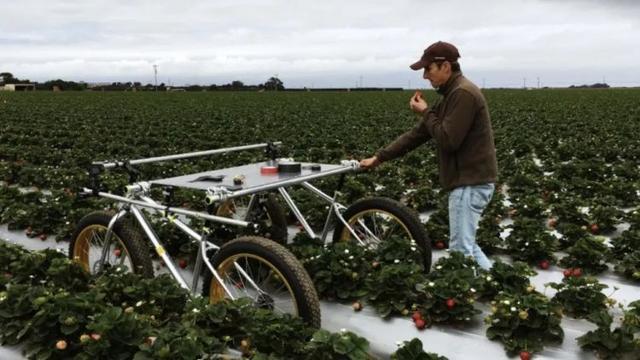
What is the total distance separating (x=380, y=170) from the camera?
10.5m

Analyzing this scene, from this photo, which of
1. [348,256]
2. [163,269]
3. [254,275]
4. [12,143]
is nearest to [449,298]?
[348,256]

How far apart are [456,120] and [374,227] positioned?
5.10ft

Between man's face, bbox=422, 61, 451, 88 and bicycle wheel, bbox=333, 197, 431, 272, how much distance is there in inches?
44.1

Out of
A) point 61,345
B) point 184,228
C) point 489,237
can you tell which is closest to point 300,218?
point 184,228

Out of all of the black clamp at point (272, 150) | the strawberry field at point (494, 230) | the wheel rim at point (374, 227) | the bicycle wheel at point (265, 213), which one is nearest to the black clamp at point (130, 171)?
the bicycle wheel at point (265, 213)

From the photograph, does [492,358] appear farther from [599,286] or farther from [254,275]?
[254,275]

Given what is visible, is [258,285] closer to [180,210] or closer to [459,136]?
[180,210]

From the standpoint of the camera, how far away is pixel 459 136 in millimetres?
4207

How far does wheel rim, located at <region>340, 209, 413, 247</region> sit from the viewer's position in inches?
200

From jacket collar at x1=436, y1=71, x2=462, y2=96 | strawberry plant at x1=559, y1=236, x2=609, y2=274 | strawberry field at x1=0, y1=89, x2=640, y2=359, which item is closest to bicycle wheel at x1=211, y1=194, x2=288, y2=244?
strawberry field at x1=0, y1=89, x2=640, y2=359

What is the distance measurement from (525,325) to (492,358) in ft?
1.17

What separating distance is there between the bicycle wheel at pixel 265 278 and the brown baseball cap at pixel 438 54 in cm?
175

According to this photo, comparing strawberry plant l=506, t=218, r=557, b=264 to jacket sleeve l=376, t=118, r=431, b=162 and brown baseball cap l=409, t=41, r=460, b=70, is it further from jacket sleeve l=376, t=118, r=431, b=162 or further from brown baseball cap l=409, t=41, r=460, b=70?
brown baseball cap l=409, t=41, r=460, b=70

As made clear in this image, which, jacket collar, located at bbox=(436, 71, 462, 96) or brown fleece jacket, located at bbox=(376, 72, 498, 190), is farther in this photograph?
jacket collar, located at bbox=(436, 71, 462, 96)
